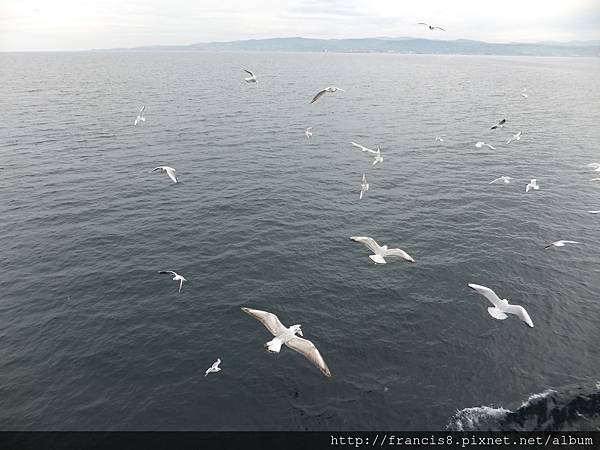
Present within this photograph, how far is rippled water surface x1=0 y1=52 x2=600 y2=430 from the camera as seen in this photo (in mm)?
28391

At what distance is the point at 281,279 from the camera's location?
40.4 m

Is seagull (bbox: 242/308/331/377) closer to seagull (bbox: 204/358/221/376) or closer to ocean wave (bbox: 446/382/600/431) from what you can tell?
seagull (bbox: 204/358/221/376)

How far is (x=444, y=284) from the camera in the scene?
39.8m

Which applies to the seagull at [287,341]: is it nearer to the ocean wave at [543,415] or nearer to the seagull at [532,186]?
the ocean wave at [543,415]

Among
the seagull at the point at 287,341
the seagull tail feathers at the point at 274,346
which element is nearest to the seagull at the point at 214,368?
the seagull at the point at 287,341

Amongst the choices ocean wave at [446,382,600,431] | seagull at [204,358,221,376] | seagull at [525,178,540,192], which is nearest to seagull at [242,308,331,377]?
seagull at [204,358,221,376]

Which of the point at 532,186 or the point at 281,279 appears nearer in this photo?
the point at 281,279

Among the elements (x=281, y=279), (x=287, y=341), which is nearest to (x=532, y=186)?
(x=281, y=279)

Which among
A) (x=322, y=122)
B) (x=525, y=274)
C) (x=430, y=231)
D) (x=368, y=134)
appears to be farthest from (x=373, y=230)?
(x=322, y=122)

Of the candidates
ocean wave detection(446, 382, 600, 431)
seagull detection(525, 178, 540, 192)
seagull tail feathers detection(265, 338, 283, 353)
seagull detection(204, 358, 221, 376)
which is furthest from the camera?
seagull detection(525, 178, 540, 192)

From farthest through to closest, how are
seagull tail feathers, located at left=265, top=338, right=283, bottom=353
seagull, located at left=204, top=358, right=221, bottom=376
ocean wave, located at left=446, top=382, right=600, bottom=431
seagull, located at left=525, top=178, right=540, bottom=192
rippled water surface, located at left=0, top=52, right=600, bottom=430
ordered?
seagull, located at left=525, top=178, right=540, bottom=192 < seagull, located at left=204, top=358, right=221, bottom=376 < rippled water surface, located at left=0, top=52, right=600, bottom=430 < ocean wave, located at left=446, top=382, right=600, bottom=431 < seagull tail feathers, located at left=265, top=338, right=283, bottom=353

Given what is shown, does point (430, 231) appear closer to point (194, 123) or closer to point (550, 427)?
point (550, 427)

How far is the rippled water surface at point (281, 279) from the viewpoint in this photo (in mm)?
28391

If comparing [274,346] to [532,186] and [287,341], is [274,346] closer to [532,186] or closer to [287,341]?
[287,341]
